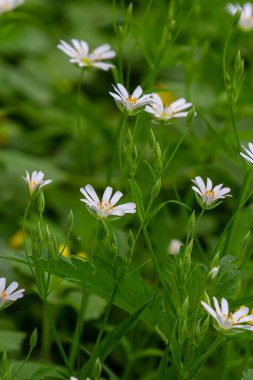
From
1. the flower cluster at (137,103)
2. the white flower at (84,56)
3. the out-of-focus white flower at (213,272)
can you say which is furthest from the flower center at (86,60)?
the out-of-focus white flower at (213,272)

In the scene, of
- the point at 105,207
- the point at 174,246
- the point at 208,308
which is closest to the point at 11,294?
the point at 105,207

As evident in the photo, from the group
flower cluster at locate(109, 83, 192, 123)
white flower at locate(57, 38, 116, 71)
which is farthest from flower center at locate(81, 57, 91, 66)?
flower cluster at locate(109, 83, 192, 123)

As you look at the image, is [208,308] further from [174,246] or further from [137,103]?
[174,246]

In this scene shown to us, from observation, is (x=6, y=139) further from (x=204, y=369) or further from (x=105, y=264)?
(x=105, y=264)

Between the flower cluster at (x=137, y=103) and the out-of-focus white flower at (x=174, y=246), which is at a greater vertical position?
the flower cluster at (x=137, y=103)

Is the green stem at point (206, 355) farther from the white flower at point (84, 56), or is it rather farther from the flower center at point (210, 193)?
the white flower at point (84, 56)

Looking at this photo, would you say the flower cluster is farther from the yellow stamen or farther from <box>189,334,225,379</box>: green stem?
<box>189,334,225,379</box>: green stem

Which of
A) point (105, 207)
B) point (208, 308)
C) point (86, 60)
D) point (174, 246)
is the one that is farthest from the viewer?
point (174, 246)

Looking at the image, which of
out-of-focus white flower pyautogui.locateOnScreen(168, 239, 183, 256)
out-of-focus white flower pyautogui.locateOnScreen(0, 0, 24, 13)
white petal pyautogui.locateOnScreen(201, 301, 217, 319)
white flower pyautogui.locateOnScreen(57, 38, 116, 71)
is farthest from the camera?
out-of-focus white flower pyautogui.locateOnScreen(168, 239, 183, 256)

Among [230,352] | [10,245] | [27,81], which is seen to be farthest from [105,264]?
[27,81]

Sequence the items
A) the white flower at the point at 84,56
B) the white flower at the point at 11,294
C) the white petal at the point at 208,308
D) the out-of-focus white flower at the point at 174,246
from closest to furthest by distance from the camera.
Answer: the white petal at the point at 208,308, the white flower at the point at 11,294, the white flower at the point at 84,56, the out-of-focus white flower at the point at 174,246

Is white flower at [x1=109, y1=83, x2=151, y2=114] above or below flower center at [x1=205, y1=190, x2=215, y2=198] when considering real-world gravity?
above
